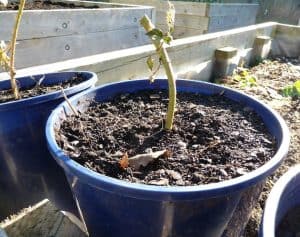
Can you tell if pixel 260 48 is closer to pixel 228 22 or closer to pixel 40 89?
pixel 228 22

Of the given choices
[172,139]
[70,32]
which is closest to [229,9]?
[70,32]

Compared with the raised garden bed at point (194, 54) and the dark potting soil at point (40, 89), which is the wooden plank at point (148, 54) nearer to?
the raised garden bed at point (194, 54)

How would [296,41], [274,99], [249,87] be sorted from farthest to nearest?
[296,41]
[249,87]
[274,99]

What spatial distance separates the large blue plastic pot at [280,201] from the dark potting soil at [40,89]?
1.02 meters

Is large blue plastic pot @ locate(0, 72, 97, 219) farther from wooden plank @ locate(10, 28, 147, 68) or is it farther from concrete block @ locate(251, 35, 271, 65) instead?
concrete block @ locate(251, 35, 271, 65)

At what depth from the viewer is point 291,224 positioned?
1.18m

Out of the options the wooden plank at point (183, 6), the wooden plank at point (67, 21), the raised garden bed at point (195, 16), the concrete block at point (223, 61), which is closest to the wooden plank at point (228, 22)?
the raised garden bed at point (195, 16)

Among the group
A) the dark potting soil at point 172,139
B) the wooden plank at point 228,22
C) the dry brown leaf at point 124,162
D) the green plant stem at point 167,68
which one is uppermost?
the green plant stem at point 167,68

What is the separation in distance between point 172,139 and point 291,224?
1.77ft

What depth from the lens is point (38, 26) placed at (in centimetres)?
331

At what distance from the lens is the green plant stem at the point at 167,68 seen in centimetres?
114

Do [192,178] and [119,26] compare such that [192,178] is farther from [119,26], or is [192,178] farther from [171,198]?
[119,26]

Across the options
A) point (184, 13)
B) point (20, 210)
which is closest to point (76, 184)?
point (20, 210)

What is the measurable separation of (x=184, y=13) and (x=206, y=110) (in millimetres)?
4570
